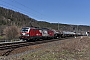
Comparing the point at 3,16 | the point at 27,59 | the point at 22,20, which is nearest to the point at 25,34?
the point at 27,59

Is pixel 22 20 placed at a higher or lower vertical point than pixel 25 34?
higher

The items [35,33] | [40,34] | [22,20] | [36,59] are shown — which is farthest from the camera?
[22,20]

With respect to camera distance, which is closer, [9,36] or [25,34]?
[25,34]

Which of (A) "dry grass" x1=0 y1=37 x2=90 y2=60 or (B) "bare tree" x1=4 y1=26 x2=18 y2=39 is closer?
(A) "dry grass" x1=0 y1=37 x2=90 y2=60

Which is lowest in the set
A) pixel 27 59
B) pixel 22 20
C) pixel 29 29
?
pixel 27 59

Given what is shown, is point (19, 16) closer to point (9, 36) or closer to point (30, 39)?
point (9, 36)

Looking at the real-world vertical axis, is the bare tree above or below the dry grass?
above

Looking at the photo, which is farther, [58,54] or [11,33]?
[11,33]

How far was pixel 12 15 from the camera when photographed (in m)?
188

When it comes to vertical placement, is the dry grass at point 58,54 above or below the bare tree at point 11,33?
below

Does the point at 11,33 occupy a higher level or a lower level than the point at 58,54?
higher

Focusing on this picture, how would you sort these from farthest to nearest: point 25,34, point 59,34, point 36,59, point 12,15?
point 12,15
point 59,34
point 25,34
point 36,59

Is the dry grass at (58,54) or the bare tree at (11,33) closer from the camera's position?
the dry grass at (58,54)

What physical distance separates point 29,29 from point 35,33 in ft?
10.3
